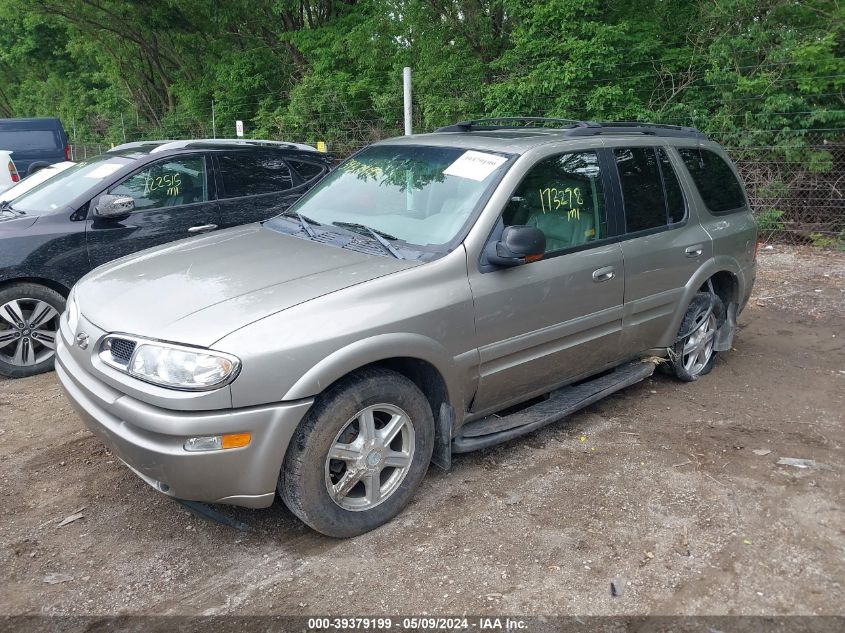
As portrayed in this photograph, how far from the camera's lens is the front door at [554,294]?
12.1 feet

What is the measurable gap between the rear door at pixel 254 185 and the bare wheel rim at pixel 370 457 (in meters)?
3.66

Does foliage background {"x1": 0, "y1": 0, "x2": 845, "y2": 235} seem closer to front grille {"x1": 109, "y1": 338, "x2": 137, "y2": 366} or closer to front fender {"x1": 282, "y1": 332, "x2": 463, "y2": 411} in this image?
front fender {"x1": 282, "y1": 332, "x2": 463, "y2": 411}

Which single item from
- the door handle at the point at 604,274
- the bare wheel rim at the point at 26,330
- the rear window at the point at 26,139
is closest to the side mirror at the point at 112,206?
the bare wheel rim at the point at 26,330

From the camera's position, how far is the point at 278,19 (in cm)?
1856

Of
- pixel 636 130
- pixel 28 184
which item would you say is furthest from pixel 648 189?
pixel 28 184

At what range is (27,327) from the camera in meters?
5.47

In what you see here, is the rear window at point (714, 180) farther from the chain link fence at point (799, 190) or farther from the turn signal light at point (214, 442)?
the chain link fence at point (799, 190)

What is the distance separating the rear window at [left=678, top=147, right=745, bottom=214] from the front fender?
2660 millimetres

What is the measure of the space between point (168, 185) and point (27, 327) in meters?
1.65

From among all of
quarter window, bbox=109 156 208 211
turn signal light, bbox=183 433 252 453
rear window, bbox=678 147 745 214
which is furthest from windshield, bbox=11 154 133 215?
rear window, bbox=678 147 745 214

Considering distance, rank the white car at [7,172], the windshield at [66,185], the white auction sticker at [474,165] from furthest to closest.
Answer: the white car at [7,172], the windshield at [66,185], the white auction sticker at [474,165]

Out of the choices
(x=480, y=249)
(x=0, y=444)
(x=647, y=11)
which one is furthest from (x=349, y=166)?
(x=647, y=11)

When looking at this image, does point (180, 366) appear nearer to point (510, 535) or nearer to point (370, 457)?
point (370, 457)

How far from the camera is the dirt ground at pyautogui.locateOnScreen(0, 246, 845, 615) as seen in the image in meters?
2.90
